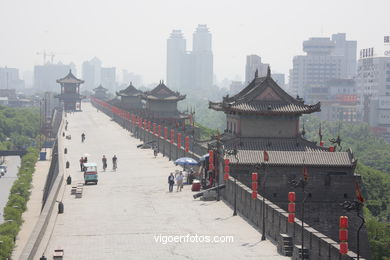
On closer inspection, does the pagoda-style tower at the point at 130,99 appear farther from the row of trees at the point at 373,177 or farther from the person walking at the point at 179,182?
the person walking at the point at 179,182

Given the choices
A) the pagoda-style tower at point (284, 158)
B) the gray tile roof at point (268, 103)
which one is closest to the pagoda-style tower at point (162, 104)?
the pagoda-style tower at point (284, 158)

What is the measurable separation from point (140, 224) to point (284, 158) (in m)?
12.8

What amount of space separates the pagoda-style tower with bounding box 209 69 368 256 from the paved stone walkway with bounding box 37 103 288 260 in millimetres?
3525

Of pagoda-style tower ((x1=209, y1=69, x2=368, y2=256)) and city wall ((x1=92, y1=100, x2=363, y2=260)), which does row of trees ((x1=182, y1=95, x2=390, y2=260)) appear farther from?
city wall ((x1=92, y1=100, x2=363, y2=260))

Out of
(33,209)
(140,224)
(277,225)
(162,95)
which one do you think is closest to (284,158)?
(140,224)

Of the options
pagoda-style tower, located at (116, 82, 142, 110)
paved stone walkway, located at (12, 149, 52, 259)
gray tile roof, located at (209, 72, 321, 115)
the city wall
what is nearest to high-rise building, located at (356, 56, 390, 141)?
pagoda-style tower, located at (116, 82, 142, 110)

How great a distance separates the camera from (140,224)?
34562 mm

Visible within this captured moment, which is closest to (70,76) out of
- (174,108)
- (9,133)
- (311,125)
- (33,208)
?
(9,133)

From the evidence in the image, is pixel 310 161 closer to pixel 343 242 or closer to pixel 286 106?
pixel 286 106

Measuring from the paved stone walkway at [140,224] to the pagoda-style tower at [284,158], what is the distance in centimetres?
353

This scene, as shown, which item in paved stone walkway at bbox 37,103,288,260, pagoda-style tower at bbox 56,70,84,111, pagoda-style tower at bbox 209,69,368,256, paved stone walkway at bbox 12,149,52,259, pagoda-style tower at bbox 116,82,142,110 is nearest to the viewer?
paved stone walkway at bbox 37,103,288,260

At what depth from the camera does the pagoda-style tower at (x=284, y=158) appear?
1643 inches

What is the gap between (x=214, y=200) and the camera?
41812 millimetres

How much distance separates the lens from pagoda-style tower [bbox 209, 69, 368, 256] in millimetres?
41744
